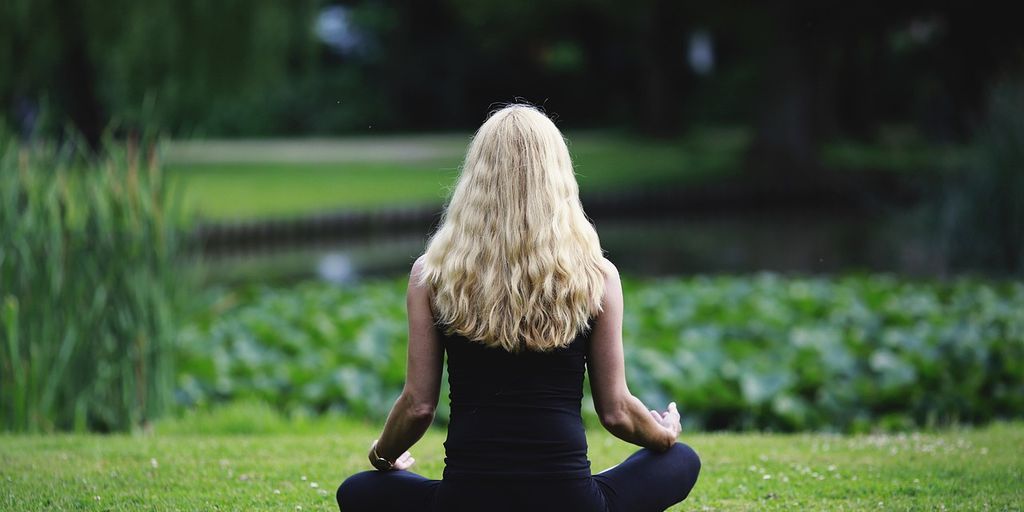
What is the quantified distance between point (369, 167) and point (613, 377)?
21779 millimetres

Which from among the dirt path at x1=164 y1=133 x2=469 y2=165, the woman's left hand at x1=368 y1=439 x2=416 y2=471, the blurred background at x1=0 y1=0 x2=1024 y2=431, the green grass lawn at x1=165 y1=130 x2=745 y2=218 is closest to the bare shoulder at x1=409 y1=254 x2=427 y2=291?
the blurred background at x1=0 y1=0 x2=1024 y2=431

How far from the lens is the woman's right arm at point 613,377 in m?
A: 2.75

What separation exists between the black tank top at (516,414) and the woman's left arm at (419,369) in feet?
0.21

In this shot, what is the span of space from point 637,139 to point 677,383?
25826 millimetres

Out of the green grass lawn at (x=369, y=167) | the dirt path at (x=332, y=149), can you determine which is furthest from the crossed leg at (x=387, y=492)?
the dirt path at (x=332, y=149)

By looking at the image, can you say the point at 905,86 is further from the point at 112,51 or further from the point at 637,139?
the point at 112,51

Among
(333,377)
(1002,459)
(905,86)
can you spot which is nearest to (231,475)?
(333,377)

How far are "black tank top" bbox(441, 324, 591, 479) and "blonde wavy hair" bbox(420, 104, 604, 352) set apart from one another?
49mm

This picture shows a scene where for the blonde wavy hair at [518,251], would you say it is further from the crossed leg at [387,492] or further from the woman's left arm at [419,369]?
the crossed leg at [387,492]

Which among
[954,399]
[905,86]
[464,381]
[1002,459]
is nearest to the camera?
[464,381]

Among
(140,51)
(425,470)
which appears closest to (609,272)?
(425,470)

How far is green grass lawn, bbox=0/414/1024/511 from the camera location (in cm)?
359

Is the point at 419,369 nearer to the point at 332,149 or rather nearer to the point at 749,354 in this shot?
the point at 749,354

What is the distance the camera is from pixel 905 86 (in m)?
34.6
